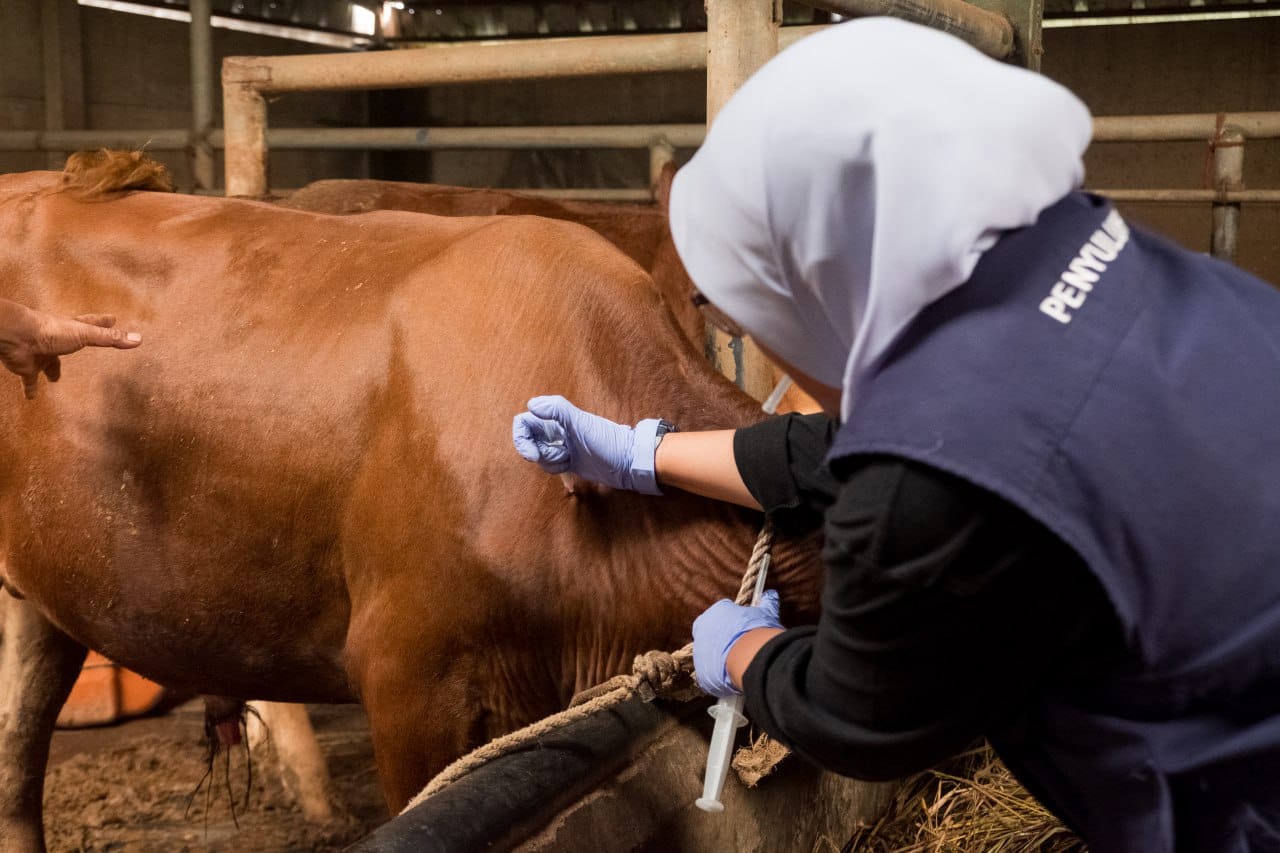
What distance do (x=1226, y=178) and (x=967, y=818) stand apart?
2497 millimetres

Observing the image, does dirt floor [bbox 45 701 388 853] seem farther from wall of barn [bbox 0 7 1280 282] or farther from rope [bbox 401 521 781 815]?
wall of barn [bbox 0 7 1280 282]

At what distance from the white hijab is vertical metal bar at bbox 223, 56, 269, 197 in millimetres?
2373

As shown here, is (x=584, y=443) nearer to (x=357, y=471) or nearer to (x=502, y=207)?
(x=357, y=471)

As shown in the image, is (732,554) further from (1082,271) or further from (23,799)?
(23,799)

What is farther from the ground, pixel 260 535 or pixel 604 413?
pixel 604 413

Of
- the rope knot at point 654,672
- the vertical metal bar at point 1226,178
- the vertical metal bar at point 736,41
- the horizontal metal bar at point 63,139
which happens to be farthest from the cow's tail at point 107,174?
the horizontal metal bar at point 63,139

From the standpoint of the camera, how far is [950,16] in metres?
2.18

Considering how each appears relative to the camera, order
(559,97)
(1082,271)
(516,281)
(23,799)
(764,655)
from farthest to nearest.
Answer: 1. (559,97)
2. (23,799)
3. (516,281)
4. (764,655)
5. (1082,271)

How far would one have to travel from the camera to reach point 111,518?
206 cm

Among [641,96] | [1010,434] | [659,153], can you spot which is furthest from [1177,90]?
[1010,434]

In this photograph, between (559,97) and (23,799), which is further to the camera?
(559,97)

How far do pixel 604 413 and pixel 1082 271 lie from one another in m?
0.91

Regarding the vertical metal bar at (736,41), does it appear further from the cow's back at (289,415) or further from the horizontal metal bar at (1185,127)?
the horizontal metal bar at (1185,127)

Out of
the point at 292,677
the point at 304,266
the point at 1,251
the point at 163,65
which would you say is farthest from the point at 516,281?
the point at 163,65
